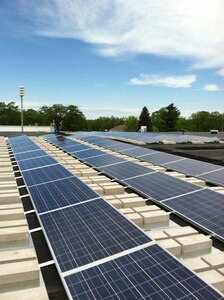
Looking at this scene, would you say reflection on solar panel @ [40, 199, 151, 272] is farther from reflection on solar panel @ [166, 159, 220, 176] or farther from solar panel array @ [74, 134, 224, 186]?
reflection on solar panel @ [166, 159, 220, 176]

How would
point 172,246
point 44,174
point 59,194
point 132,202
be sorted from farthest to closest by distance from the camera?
1. point 44,174
2. point 59,194
3. point 132,202
4. point 172,246

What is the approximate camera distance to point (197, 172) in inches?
552

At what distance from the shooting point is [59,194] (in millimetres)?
9531

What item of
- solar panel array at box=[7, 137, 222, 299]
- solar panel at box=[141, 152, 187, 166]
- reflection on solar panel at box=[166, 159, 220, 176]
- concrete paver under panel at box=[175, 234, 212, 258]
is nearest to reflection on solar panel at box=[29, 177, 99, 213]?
solar panel array at box=[7, 137, 222, 299]

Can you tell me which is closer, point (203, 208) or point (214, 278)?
point (214, 278)

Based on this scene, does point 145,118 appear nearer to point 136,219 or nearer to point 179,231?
point 136,219

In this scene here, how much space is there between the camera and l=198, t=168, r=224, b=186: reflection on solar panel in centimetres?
1245

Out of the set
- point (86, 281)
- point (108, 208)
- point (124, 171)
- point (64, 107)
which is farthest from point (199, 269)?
point (64, 107)

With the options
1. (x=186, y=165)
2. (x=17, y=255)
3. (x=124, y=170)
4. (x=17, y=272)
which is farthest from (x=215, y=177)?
(x=17, y=272)

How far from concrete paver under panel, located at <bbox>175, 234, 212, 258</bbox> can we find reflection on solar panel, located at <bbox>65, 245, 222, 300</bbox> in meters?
1.23

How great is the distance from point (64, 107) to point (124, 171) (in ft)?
522

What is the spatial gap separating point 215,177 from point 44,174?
7288 millimetres

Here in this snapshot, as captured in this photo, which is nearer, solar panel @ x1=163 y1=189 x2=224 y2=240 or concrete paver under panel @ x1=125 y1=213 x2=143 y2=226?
solar panel @ x1=163 y1=189 x2=224 y2=240

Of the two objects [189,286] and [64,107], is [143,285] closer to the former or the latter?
[189,286]
